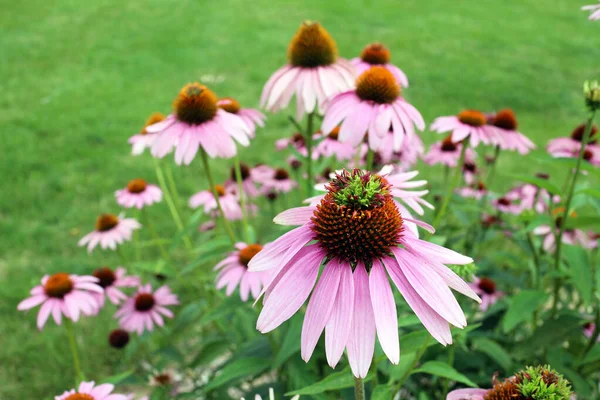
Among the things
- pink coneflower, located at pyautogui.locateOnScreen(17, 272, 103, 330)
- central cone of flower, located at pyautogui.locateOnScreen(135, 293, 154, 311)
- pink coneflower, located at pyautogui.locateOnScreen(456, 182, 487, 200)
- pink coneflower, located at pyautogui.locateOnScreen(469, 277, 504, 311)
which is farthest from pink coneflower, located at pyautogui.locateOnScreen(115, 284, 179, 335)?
pink coneflower, located at pyautogui.locateOnScreen(456, 182, 487, 200)

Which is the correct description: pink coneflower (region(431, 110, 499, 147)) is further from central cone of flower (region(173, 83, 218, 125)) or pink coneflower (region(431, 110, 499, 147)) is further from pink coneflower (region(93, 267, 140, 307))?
pink coneflower (region(93, 267, 140, 307))

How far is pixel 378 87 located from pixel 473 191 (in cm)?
134

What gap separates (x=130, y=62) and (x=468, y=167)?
4209 millimetres

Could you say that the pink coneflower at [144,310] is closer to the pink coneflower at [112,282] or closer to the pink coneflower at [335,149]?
the pink coneflower at [112,282]

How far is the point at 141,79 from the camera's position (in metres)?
5.11

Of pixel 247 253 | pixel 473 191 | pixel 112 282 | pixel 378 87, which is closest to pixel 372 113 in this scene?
pixel 378 87

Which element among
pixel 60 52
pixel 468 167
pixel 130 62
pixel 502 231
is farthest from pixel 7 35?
pixel 502 231

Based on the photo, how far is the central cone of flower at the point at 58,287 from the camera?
1420 millimetres

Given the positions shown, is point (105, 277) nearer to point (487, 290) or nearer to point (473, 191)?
point (487, 290)

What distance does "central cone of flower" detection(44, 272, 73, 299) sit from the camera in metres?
1.42

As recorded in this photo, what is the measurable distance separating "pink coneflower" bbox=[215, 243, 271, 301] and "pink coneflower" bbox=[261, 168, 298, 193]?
0.74 metres

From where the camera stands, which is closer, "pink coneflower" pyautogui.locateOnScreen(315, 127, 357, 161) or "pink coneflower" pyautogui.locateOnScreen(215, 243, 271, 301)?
"pink coneflower" pyautogui.locateOnScreen(215, 243, 271, 301)

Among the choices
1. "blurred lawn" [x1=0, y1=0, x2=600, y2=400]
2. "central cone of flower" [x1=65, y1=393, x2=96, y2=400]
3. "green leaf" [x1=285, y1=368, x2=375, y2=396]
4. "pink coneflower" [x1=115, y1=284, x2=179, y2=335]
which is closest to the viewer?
"green leaf" [x1=285, y1=368, x2=375, y2=396]

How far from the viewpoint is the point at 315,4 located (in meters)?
7.60
